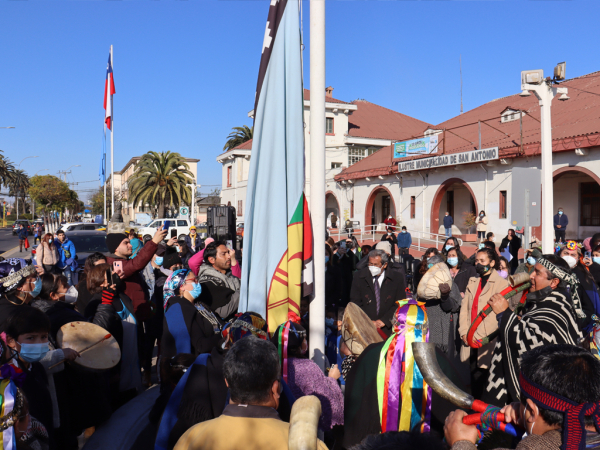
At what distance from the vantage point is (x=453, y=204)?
29.6 m

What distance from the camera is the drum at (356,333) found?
3.23 m

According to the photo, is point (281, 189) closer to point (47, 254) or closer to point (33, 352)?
point (33, 352)

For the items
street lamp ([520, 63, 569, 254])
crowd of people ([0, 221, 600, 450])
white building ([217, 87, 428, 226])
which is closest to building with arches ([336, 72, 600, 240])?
white building ([217, 87, 428, 226])

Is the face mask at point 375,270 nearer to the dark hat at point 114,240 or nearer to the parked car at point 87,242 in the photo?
the dark hat at point 114,240

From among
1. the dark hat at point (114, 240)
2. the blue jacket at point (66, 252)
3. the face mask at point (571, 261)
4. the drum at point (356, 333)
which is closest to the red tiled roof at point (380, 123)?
the blue jacket at point (66, 252)

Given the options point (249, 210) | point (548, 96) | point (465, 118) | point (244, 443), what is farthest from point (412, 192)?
point (244, 443)

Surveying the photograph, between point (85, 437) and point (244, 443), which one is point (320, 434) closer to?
point (244, 443)

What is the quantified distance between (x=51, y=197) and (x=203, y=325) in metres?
50.8

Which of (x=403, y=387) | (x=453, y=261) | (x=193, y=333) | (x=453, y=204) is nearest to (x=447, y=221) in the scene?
(x=453, y=204)

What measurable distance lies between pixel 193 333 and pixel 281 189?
1.36 metres

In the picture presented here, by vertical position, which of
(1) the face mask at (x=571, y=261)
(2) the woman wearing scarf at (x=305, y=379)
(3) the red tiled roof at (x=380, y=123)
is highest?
(3) the red tiled roof at (x=380, y=123)

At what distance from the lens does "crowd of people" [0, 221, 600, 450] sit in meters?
1.82

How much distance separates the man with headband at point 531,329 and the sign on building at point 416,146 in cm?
2472

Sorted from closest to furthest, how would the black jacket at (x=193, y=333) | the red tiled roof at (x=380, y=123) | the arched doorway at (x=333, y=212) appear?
1. the black jacket at (x=193, y=333)
2. the arched doorway at (x=333, y=212)
3. the red tiled roof at (x=380, y=123)
